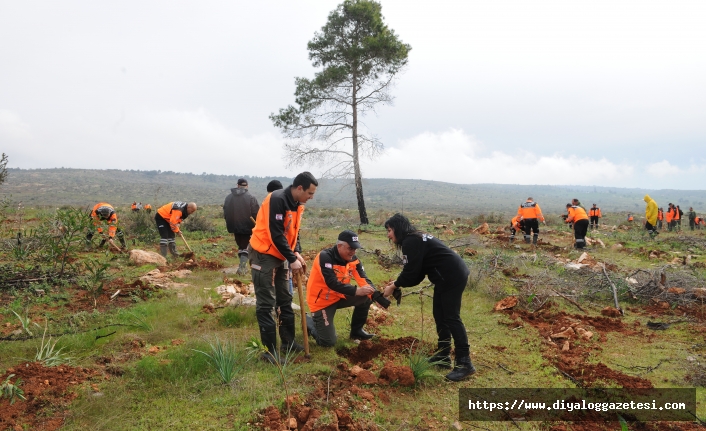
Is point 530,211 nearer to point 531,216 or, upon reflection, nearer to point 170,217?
point 531,216

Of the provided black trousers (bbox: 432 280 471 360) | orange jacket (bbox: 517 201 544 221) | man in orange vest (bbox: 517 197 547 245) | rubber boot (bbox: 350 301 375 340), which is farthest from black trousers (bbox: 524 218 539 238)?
black trousers (bbox: 432 280 471 360)

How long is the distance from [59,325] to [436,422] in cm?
457

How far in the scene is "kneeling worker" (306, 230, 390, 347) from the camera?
439 centimetres

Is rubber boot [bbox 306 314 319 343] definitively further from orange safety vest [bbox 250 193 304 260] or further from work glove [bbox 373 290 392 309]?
orange safety vest [bbox 250 193 304 260]

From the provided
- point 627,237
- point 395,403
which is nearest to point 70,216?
point 395,403

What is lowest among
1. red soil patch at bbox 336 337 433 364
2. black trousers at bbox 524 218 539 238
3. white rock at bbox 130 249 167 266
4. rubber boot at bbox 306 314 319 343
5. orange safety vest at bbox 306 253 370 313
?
red soil patch at bbox 336 337 433 364

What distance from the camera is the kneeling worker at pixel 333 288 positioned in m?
4.39

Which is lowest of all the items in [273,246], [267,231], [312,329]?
[312,329]

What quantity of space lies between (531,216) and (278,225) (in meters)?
10.6

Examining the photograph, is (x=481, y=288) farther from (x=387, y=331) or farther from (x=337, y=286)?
(x=337, y=286)

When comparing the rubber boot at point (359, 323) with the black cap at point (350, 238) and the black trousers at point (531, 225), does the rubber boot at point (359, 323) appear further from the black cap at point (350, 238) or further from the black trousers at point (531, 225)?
the black trousers at point (531, 225)

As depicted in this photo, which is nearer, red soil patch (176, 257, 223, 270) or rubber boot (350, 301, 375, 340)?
rubber boot (350, 301, 375, 340)

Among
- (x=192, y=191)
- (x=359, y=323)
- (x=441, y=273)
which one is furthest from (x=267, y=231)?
(x=192, y=191)

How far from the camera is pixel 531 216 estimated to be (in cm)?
1247
